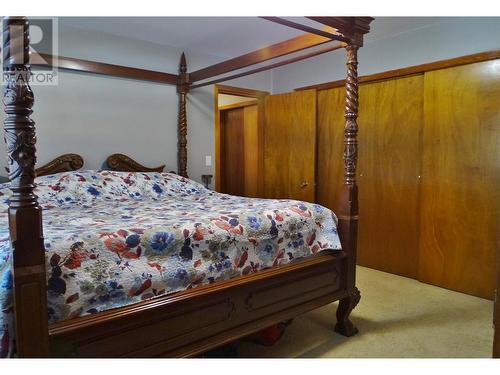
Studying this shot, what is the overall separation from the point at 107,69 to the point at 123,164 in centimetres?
85

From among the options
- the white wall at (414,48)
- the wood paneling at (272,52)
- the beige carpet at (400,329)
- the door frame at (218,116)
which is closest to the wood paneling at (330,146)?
the white wall at (414,48)

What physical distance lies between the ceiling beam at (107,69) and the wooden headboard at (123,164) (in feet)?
2.45

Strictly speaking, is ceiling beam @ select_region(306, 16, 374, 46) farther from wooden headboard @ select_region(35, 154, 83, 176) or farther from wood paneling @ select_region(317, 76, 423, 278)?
wooden headboard @ select_region(35, 154, 83, 176)

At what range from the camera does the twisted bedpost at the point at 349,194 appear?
7.02 ft

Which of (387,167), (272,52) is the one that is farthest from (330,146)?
(272,52)

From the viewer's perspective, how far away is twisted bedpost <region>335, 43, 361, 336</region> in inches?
84.2

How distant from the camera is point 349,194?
2168mm

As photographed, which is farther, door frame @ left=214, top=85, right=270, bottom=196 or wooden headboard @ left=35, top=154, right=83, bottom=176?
door frame @ left=214, top=85, right=270, bottom=196

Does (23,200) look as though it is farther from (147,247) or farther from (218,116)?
(218,116)

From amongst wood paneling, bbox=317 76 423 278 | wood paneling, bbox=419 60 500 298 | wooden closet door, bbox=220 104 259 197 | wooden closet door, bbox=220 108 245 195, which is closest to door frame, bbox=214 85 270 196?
wooden closet door, bbox=220 104 259 197

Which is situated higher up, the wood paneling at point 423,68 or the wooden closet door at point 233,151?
the wood paneling at point 423,68

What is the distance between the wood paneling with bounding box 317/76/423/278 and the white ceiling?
0.50 m
